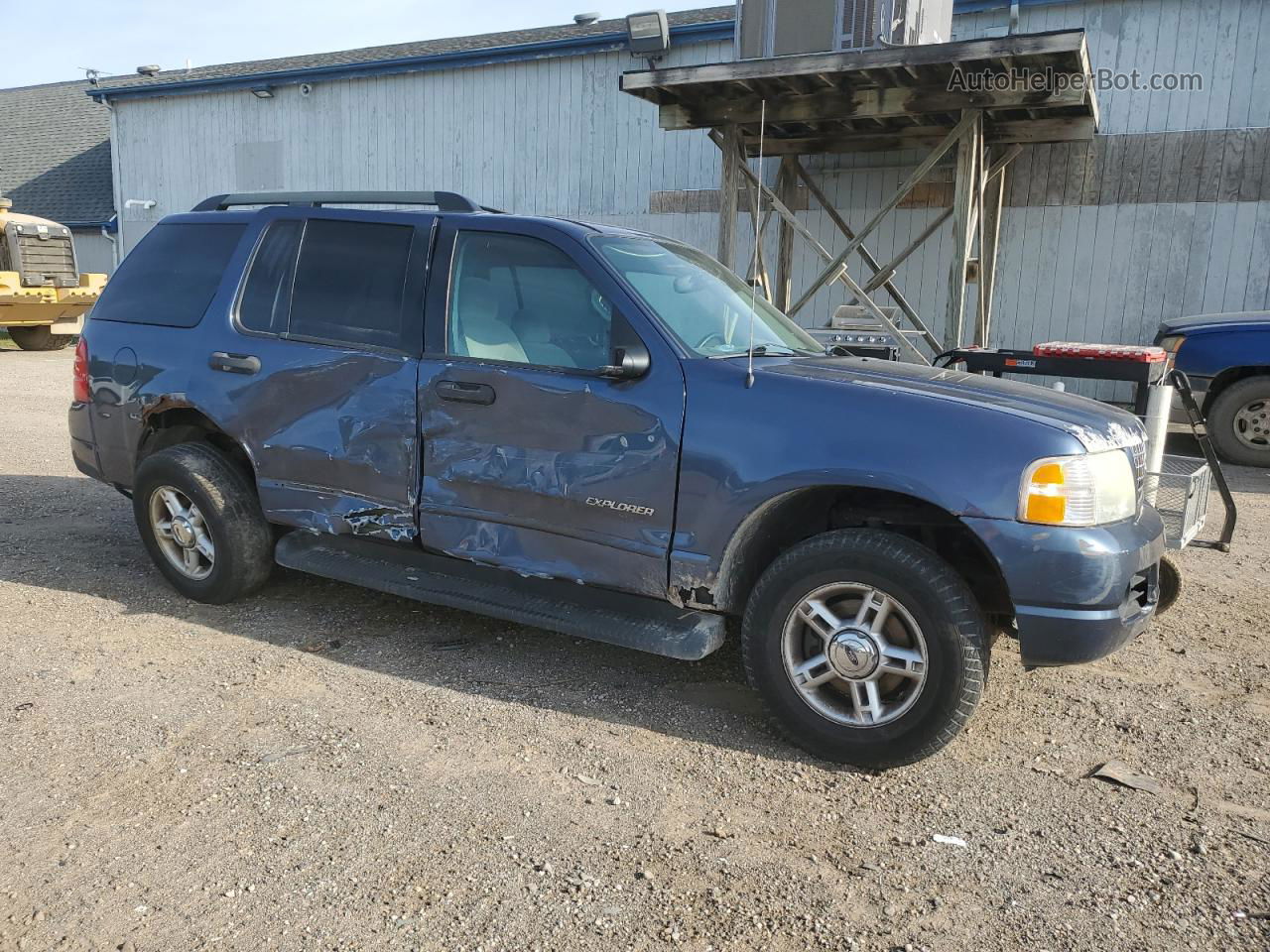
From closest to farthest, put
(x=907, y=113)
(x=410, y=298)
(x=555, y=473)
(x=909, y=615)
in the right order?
(x=909, y=615), (x=555, y=473), (x=410, y=298), (x=907, y=113)

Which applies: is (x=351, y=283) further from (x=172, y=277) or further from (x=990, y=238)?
(x=990, y=238)

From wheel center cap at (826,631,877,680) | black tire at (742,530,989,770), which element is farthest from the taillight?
wheel center cap at (826,631,877,680)

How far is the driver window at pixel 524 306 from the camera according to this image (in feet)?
12.5

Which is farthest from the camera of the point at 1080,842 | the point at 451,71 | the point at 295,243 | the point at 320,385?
the point at 451,71

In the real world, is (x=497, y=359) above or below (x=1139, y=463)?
above

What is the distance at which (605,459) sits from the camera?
366cm

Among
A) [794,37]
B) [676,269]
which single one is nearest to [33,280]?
[794,37]

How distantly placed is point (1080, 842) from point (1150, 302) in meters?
10.8

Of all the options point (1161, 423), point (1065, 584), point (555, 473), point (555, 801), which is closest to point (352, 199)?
point (555, 473)

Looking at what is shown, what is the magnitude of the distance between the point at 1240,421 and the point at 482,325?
809cm

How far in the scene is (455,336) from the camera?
13.4 feet

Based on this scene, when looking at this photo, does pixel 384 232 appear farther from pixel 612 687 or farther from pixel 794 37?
pixel 794 37

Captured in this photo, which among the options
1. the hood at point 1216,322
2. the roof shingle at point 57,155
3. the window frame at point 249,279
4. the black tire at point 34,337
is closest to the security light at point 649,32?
the hood at point 1216,322

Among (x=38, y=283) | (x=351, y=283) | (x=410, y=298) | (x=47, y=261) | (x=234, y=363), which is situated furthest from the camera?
(x=47, y=261)
